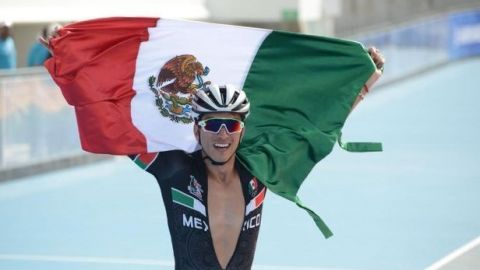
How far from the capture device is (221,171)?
682 cm

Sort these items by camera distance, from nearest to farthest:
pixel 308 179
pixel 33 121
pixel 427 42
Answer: pixel 33 121 < pixel 308 179 < pixel 427 42

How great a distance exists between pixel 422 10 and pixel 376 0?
12.6 feet

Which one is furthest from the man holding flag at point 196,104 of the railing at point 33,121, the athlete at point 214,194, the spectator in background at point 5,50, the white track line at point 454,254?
the spectator in background at point 5,50

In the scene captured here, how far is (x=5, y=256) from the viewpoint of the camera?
12.8 meters

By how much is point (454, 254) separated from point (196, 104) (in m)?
A: 6.38

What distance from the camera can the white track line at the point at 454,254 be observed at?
11837mm

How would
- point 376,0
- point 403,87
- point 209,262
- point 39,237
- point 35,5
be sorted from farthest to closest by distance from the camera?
1. point 376,0
2. point 403,87
3. point 35,5
4. point 39,237
5. point 209,262

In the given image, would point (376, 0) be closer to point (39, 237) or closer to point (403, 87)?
point (403, 87)

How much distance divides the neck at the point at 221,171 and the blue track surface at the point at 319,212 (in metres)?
5.33

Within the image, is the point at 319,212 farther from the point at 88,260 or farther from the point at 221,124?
the point at 221,124

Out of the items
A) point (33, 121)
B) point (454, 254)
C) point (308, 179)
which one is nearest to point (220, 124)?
point (454, 254)

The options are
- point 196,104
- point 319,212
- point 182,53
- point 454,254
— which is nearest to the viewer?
point 196,104

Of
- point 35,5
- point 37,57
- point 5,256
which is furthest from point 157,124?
point 35,5

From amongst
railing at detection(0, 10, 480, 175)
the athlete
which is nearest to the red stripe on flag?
the athlete
